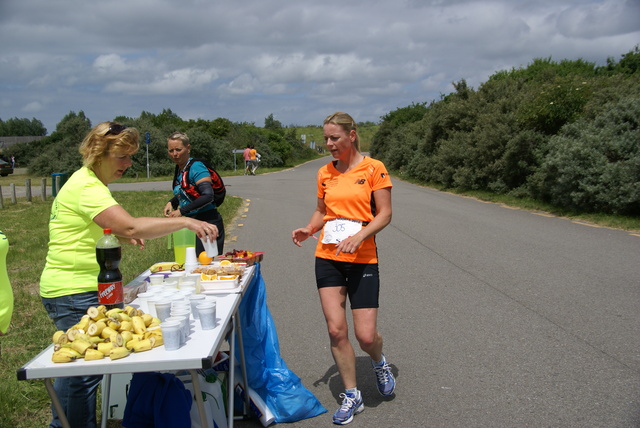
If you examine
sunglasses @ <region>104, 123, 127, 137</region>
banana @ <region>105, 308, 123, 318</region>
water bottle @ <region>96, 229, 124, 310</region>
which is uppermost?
sunglasses @ <region>104, 123, 127, 137</region>

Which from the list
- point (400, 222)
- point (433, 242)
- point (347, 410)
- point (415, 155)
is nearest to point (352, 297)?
point (347, 410)

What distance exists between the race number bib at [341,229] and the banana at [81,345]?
1.86 meters

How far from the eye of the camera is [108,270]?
3.19 metres

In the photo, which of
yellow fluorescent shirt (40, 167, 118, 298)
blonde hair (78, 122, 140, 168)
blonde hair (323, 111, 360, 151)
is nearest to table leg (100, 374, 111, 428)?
yellow fluorescent shirt (40, 167, 118, 298)

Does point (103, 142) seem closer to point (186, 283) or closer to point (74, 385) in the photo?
point (186, 283)

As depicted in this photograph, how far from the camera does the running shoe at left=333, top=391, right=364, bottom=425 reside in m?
4.06

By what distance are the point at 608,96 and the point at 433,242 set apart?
868 cm

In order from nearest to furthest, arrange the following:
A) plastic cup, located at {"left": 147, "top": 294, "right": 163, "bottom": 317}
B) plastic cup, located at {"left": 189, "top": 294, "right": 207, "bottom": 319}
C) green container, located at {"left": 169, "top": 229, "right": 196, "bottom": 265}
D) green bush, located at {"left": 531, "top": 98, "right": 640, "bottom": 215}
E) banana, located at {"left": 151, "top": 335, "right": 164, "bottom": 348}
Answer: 1. banana, located at {"left": 151, "top": 335, "right": 164, "bottom": 348}
2. plastic cup, located at {"left": 189, "top": 294, "right": 207, "bottom": 319}
3. plastic cup, located at {"left": 147, "top": 294, "right": 163, "bottom": 317}
4. green container, located at {"left": 169, "top": 229, "right": 196, "bottom": 265}
5. green bush, located at {"left": 531, "top": 98, "right": 640, "bottom": 215}

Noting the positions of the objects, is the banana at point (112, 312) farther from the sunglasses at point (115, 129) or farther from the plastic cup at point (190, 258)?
the plastic cup at point (190, 258)

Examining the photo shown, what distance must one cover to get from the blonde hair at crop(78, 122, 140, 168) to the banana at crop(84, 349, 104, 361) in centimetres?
117

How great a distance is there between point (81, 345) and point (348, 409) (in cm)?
206

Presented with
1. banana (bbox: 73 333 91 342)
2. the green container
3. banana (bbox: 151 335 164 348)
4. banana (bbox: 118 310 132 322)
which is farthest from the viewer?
the green container

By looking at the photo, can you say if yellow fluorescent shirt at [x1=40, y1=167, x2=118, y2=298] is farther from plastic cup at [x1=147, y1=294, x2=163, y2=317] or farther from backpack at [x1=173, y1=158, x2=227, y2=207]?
backpack at [x1=173, y1=158, x2=227, y2=207]

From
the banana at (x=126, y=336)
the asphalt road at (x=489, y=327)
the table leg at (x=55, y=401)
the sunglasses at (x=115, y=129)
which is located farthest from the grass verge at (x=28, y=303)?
the sunglasses at (x=115, y=129)
